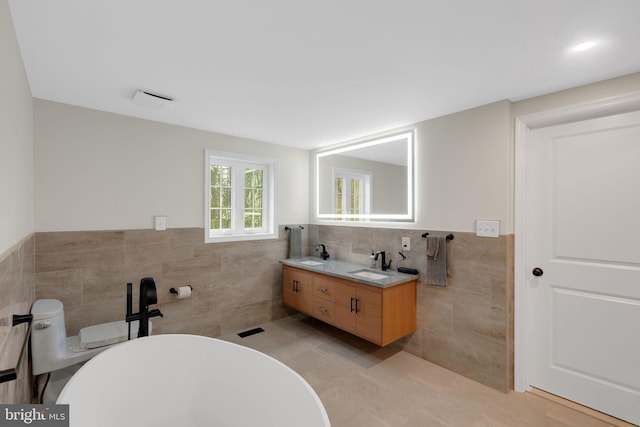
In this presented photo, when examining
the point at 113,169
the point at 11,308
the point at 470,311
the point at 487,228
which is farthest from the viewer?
the point at 113,169

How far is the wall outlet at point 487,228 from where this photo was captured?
229 centimetres

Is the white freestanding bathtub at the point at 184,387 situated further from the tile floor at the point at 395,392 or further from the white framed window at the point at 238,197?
the white framed window at the point at 238,197

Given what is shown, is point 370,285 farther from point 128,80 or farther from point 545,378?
point 128,80

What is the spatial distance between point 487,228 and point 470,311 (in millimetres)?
733

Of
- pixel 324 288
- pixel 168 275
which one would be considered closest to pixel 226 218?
pixel 168 275

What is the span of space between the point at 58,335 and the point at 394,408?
2435 mm

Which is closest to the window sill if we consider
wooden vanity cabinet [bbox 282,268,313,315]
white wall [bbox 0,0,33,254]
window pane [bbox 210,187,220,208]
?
window pane [bbox 210,187,220,208]

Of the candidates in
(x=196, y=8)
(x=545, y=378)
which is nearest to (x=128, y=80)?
(x=196, y=8)

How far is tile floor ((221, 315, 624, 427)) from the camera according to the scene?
197 cm

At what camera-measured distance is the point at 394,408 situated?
82.3 inches

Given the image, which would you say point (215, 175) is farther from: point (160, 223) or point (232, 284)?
point (232, 284)

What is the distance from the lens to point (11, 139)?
4.52 ft

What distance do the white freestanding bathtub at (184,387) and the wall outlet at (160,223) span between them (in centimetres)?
142

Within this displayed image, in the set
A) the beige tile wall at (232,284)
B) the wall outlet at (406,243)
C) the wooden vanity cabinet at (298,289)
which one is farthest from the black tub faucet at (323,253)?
the wall outlet at (406,243)
